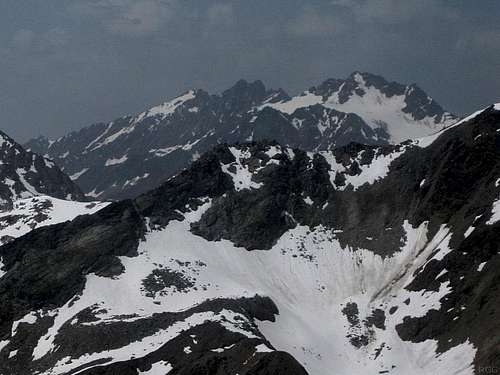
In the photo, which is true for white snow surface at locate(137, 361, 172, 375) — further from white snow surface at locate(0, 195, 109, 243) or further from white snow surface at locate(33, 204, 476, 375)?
white snow surface at locate(0, 195, 109, 243)

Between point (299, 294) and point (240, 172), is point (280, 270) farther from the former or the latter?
point (240, 172)

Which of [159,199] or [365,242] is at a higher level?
[159,199]

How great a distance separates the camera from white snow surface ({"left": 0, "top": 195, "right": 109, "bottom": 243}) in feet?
529

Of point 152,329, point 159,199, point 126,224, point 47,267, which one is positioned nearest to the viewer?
point 152,329

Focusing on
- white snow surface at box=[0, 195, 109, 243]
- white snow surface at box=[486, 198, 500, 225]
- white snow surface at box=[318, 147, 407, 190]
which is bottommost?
white snow surface at box=[486, 198, 500, 225]

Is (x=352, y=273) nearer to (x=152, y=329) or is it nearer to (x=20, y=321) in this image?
(x=152, y=329)

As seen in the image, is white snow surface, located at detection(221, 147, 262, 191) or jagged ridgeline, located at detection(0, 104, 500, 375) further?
white snow surface, located at detection(221, 147, 262, 191)

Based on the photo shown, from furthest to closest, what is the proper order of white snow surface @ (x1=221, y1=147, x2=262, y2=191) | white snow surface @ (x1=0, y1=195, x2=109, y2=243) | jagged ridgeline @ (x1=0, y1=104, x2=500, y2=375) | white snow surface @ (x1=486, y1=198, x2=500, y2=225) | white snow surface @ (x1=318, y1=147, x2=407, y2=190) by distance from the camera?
white snow surface @ (x1=318, y1=147, x2=407, y2=190) < white snow surface @ (x1=221, y1=147, x2=262, y2=191) < white snow surface @ (x1=0, y1=195, x2=109, y2=243) < white snow surface @ (x1=486, y1=198, x2=500, y2=225) < jagged ridgeline @ (x1=0, y1=104, x2=500, y2=375)

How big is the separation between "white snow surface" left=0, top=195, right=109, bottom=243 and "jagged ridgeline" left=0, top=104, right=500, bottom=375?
45.6ft

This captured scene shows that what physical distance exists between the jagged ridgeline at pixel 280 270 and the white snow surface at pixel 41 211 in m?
13.9

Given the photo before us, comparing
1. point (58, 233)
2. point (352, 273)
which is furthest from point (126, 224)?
point (352, 273)

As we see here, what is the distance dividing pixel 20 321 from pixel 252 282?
4496cm

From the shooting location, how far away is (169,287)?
4983 inches

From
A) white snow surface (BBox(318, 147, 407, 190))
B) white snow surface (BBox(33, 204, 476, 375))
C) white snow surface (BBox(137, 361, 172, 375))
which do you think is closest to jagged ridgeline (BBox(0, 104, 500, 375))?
white snow surface (BBox(137, 361, 172, 375))
